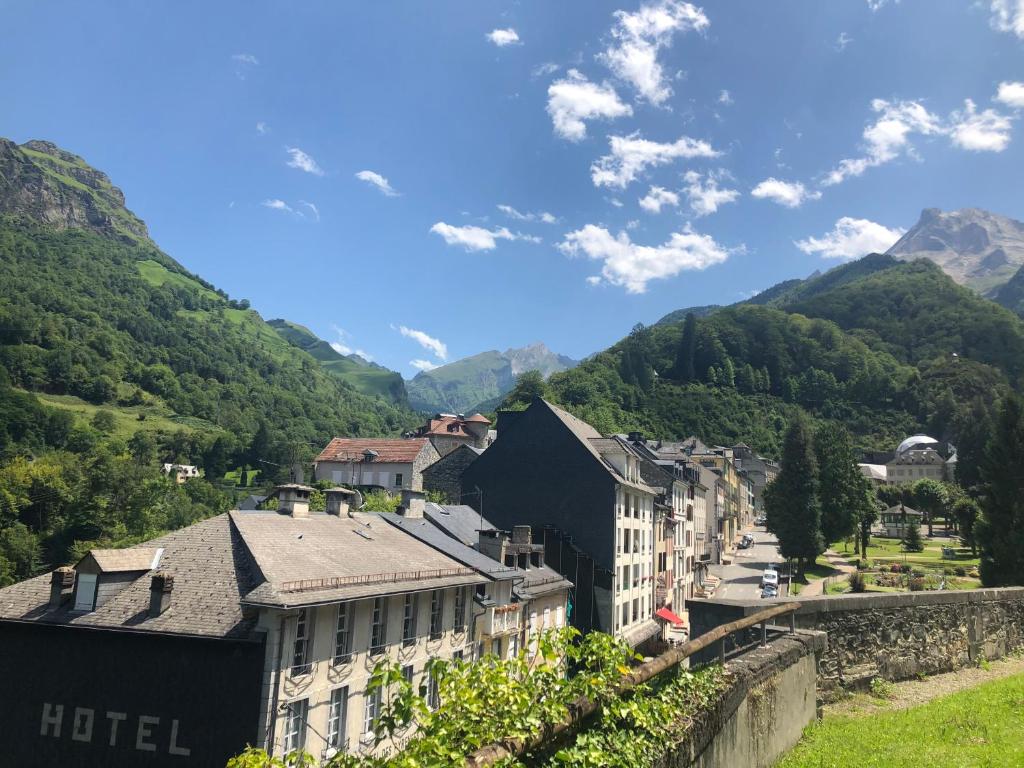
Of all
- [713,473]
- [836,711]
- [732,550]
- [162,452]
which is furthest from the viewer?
[162,452]

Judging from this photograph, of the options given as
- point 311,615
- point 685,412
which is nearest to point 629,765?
point 311,615

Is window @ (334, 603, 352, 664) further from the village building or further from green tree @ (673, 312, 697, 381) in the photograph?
green tree @ (673, 312, 697, 381)

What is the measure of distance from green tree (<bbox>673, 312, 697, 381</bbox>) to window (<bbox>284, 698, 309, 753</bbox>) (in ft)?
570

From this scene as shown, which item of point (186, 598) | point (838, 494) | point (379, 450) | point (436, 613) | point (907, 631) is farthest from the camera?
point (379, 450)

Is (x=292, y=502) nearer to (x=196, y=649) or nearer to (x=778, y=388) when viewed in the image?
(x=196, y=649)

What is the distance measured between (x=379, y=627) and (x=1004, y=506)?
35.0 m

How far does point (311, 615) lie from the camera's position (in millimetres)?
21297

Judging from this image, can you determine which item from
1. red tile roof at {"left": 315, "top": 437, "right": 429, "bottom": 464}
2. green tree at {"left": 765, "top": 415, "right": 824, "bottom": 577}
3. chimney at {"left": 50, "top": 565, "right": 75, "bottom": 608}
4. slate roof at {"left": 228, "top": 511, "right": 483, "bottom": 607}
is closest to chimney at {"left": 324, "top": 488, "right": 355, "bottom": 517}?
slate roof at {"left": 228, "top": 511, "right": 483, "bottom": 607}

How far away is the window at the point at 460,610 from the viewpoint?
30141mm

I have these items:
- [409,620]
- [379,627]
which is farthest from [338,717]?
[409,620]

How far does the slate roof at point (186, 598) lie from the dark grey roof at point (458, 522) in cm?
1551

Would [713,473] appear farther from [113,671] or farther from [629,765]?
[629,765]

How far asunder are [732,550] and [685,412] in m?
68.7

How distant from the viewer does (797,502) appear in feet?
219
